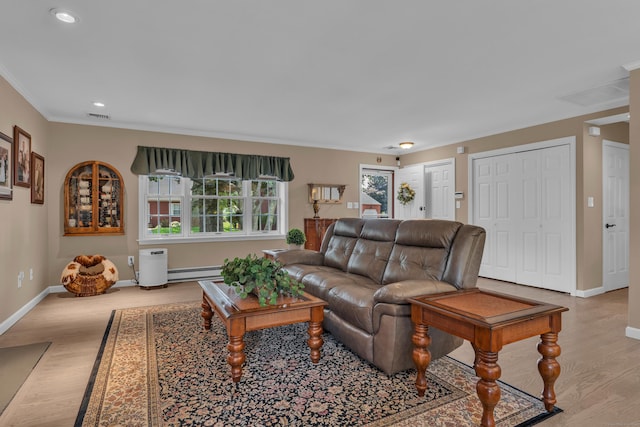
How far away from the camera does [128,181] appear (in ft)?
16.7

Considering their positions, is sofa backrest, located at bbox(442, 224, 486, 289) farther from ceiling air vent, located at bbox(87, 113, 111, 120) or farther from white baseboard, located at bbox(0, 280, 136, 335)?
ceiling air vent, located at bbox(87, 113, 111, 120)

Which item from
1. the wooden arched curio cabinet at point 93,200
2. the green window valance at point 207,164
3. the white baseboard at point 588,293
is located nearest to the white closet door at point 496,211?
the white baseboard at point 588,293

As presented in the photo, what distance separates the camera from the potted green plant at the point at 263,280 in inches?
93.9

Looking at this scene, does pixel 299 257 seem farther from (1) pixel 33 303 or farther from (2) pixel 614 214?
(2) pixel 614 214

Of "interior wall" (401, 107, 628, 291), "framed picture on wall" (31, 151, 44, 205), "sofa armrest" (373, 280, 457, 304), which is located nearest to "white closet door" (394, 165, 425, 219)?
"interior wall" (401, 107, 628, 291)

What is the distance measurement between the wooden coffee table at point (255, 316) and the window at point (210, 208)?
10.5 ft

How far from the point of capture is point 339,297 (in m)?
2.61

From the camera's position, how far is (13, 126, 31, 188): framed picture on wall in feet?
11.4

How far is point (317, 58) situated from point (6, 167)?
307 centimetres

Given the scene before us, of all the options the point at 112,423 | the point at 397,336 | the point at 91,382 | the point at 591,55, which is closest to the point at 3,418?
the point at 91,382

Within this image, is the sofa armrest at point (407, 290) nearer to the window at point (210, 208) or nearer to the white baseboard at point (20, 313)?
the white baseboard at point (20, 313)

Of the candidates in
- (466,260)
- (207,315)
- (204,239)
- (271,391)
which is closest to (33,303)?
(204,239)

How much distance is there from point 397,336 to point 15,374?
256 cm

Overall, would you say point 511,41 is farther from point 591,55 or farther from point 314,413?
point 314,413
